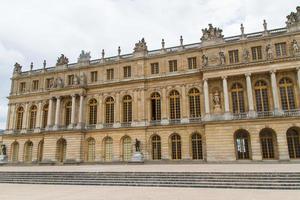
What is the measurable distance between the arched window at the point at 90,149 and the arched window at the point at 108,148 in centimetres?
174

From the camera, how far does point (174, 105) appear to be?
30.0m

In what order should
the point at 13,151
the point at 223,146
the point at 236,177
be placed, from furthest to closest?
the point at 13,151, the point at 223,146, the point at 236,177

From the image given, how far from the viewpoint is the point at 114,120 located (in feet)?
104

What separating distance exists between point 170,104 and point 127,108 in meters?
5.58

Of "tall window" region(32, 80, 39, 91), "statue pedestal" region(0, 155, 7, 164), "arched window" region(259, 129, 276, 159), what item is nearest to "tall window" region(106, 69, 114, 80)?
"tall window" region(32, 80, 39, 91)

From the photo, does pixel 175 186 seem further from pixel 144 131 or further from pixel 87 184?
pixel 144 131

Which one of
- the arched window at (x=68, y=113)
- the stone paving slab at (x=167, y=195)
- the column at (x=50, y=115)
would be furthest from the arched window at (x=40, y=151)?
the stone paving slab at (x=167, y=195)

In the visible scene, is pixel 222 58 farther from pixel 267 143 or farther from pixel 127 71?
pixel 127 71

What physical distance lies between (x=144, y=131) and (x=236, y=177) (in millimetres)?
17827

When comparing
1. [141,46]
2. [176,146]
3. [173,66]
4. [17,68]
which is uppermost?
[141,46]

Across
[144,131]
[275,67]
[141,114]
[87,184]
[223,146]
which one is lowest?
[87,184]

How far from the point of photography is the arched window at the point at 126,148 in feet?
99.3

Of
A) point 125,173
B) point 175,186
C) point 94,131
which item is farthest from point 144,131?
point 175,186

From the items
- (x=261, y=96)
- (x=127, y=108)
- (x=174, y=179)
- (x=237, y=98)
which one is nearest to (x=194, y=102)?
(x=237, y=98)
